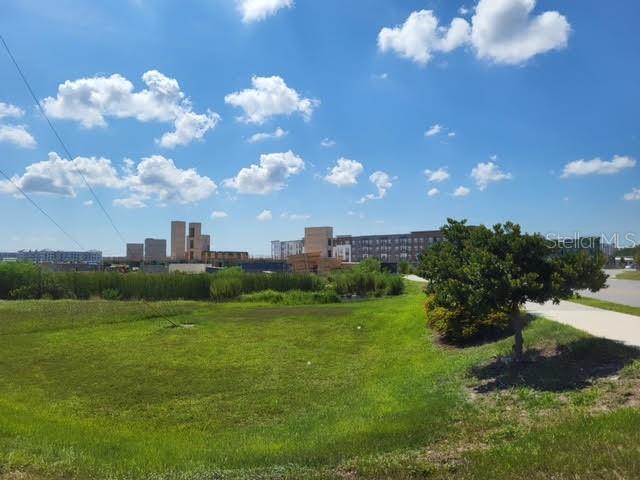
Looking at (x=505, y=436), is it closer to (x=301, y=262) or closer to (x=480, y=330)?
(x=480, y=330)

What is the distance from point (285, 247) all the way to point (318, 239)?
238 ft

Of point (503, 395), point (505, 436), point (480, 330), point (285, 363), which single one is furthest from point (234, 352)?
point (505, 436)

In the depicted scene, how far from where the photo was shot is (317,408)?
9.61 metres

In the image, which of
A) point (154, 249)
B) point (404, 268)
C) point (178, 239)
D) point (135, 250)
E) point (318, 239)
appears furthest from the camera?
point (135, 250)

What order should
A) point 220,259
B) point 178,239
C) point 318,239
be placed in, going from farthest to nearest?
point 178,239
point 220,259
point 318,239

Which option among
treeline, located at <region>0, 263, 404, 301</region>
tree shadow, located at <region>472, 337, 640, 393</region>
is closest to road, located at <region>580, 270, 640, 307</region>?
tree shadow, located at <region>472, 337, 640, 393</region>

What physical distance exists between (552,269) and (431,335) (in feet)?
22.8

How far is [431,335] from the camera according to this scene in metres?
16.3

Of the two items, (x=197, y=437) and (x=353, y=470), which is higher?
(x=353, y=470)

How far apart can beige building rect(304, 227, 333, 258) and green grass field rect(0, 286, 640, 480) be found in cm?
8602

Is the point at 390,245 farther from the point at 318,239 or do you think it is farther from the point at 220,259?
the point at 220,259

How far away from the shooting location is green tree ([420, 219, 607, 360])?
941cm

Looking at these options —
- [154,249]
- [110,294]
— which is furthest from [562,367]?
[154,249]

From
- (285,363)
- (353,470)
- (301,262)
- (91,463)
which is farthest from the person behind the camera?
(301,262)
